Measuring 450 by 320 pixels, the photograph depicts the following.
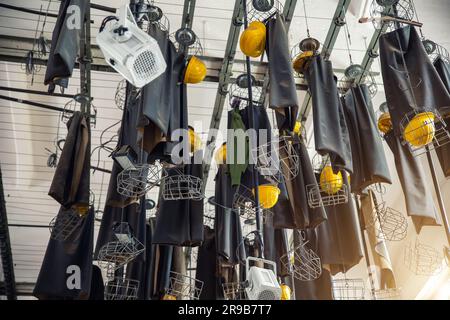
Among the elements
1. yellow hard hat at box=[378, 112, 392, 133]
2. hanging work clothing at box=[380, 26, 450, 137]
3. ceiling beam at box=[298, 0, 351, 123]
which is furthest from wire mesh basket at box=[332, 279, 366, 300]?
ceiling beam at box=[298, 0, 351, 123]

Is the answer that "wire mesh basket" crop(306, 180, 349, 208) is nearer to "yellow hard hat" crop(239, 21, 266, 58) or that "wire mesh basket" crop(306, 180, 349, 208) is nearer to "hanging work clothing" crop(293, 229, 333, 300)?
"hanging work clothing" crop(293, 229, 333, 300)

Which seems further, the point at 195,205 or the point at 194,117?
the point at 194,117

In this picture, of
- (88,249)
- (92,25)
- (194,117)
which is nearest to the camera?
(88,249)

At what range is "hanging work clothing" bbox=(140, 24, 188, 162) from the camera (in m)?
3.61

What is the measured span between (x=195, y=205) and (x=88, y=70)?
243 cm

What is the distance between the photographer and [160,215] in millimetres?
4422

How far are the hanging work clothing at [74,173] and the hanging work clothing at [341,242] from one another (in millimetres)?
2053

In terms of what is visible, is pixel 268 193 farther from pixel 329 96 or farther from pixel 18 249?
pixel 18 249

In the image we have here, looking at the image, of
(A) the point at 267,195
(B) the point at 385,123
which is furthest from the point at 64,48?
(B) the point at 385,123

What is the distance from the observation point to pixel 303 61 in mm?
4363

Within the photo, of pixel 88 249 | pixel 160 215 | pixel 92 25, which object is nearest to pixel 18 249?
pixel 92 25

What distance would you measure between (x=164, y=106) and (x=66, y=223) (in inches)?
68.6

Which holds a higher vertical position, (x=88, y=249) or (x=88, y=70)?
(x=88, y=70)

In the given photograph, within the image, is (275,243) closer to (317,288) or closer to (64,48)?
(317,288)
